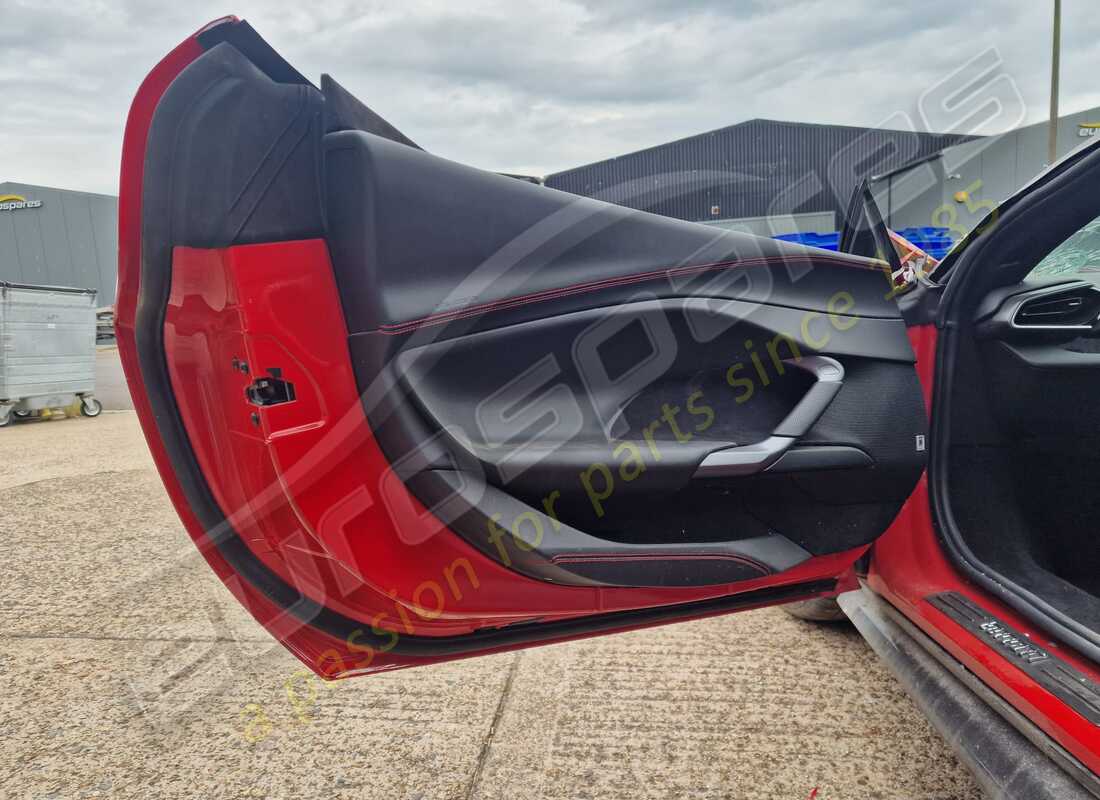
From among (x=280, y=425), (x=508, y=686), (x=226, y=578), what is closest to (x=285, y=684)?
(x=508, y=686)

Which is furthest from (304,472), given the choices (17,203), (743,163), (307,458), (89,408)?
(17,203)

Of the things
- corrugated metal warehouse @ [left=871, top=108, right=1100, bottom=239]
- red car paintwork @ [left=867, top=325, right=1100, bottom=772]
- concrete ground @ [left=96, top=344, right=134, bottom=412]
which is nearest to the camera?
red car paintwork @ [left=867, top=325, right=1100, bottom=772]

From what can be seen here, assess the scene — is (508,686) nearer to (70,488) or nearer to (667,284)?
(667,284)

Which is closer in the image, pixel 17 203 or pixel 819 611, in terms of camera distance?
pixel 819 611

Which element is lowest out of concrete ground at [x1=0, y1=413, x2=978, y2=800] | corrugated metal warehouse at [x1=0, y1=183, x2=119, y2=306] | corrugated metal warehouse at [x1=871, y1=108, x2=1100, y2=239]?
concrete ground at [x1=0, y1=413, x2=978, y2=800]

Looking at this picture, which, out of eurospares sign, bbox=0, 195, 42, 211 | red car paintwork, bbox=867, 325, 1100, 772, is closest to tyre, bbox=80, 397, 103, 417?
red car paintwork, bbox=867, 325, 1100, 772

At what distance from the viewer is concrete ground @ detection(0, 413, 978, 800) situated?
168cm

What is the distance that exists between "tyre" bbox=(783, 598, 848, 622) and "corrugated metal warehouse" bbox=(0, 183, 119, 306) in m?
27.2

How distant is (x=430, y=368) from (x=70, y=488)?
4.38 metres

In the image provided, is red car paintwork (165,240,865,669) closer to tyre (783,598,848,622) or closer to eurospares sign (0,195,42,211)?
tyre (783,598,848,622)

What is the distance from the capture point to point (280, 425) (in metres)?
1.15

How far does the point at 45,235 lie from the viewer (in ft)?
78.3

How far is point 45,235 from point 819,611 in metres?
29.2

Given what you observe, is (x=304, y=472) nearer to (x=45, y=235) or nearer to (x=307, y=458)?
(x=307, y=458)
